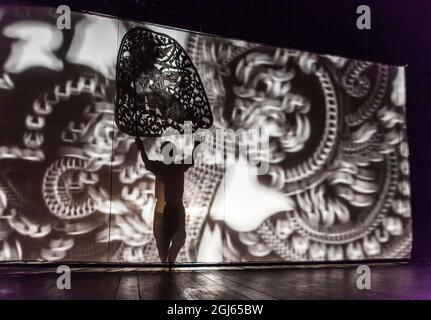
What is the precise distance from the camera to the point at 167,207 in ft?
11.9

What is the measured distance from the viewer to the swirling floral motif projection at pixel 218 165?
3.36 meters

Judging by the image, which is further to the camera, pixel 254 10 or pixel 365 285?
pixel 254 10

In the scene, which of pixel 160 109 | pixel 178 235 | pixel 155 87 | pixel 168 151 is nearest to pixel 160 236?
pixel 178 235

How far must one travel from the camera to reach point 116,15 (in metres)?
3.67

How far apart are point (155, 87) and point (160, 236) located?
1282 millimetres

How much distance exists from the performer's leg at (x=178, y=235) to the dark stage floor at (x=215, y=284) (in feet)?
0.58

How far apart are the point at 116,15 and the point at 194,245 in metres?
2.12

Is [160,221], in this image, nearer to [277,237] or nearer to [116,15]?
[277,237]

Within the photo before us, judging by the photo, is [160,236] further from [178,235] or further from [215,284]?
[215,284]

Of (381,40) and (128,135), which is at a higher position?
(381,40)

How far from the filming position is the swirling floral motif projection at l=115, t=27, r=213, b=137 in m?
3.58

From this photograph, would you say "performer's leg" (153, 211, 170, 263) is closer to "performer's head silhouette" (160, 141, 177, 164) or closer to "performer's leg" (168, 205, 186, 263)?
"performer's leg" (168, 205, 186, 263)

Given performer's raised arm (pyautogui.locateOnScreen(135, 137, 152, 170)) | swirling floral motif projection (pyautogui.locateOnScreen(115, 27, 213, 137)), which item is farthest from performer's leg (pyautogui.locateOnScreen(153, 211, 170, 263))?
swirling floral motif projection (pyautogui.locateOnScreen(115, 27, 213, 137))
